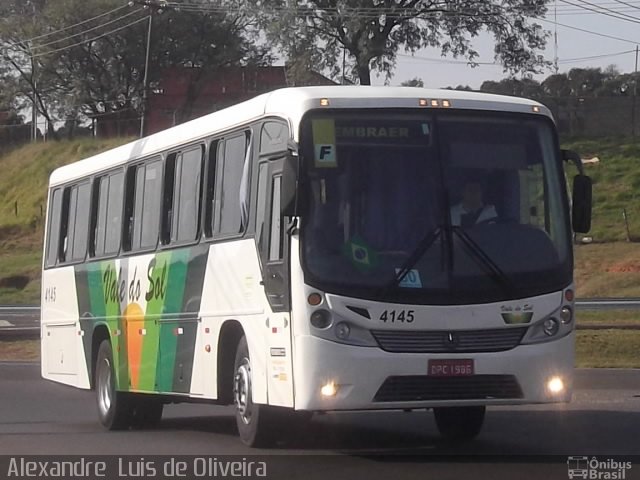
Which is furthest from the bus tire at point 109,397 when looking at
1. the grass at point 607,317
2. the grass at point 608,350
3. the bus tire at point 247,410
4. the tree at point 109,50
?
the tree at point 109,50

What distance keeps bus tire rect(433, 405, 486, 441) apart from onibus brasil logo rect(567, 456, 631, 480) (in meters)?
1.75

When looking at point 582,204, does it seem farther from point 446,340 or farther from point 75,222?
point 75,222

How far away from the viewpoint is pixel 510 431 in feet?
44.2

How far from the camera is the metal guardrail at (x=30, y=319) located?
26494mm

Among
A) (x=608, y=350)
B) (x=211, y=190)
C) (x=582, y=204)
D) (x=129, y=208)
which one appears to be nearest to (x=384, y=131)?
(x=582, y=204)

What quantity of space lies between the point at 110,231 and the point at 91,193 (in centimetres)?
105

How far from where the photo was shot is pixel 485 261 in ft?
35.7

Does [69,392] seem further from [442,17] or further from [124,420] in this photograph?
[442,17]

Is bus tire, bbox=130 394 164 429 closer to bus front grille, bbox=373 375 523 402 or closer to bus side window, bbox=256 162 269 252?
bus side window, bbox=256 162 269 252

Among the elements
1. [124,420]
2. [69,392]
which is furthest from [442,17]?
[124,420]

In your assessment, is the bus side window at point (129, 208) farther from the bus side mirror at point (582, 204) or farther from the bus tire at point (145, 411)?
the bus side mirror at point (582, 204)

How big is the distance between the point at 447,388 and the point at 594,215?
43.1 metres

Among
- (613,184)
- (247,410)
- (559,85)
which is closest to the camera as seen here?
(247,410)

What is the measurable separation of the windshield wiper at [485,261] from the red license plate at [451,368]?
677 mm
